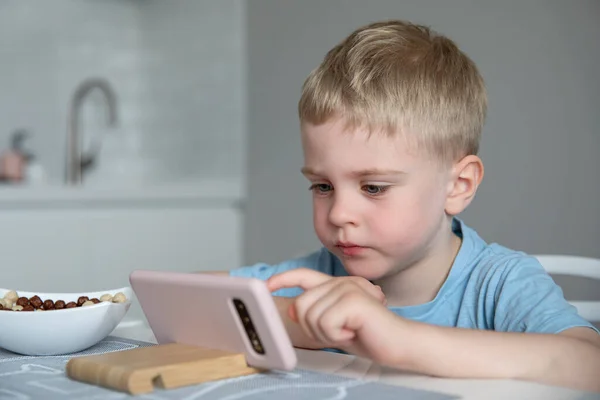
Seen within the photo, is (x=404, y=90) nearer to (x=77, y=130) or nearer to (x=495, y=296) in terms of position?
(x=495, y=296)

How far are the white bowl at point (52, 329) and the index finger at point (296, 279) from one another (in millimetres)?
206

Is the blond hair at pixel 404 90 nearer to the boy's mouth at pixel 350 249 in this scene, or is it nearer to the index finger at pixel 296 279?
the boy's mouth at pixel 350 249

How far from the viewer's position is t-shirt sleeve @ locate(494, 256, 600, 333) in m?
0.99

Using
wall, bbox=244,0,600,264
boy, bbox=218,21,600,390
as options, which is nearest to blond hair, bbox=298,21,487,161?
boy, bbox=218,21,600,390

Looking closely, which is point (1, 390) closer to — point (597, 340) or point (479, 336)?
point (479, 336)

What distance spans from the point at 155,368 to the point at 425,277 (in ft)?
2.06

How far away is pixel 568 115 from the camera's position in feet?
7.30

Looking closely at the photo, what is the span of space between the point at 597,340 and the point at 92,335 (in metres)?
0.58

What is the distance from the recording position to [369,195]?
115cm

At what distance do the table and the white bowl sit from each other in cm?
25

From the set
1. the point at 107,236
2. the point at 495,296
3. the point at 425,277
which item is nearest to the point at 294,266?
the point at 425,277

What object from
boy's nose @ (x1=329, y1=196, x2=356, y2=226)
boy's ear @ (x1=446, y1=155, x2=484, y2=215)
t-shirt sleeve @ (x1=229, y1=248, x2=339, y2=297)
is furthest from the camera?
Answer: t-shirt sleeve @ (x1=229, y1=248, x2=339, y2=297)

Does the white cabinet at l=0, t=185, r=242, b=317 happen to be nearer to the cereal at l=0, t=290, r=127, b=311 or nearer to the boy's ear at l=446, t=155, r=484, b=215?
the cereal at l=0, t=290, r=127, b=311

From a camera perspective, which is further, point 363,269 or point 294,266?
point 294,266
